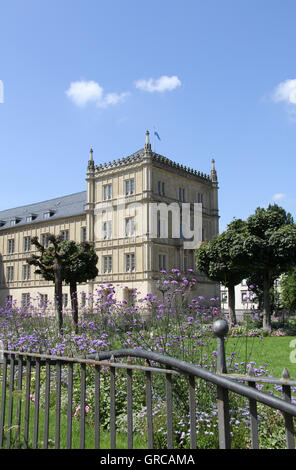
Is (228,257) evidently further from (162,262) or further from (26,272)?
(26,272)

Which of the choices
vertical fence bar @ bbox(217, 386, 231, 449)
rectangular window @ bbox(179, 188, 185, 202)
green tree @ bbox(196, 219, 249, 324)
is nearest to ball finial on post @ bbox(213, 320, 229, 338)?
vertical fence bar @ bbox(217, 386, 231, 449)

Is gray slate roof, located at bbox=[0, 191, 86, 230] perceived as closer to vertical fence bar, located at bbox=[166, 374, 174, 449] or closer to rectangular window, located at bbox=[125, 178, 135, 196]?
rectangular window, located at bbox=[125, 178, 135, 196]

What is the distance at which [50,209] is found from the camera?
47656 millimetres

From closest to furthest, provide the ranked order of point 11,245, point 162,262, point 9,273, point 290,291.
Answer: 1. point 290,291
2. point 162,262
3. point 9,273
4. point 11,245

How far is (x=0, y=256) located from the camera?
167 ft

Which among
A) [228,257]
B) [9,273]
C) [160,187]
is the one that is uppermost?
[160,187]

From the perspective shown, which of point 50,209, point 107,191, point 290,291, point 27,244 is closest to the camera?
point 290,291

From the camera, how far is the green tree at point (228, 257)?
25.1 m

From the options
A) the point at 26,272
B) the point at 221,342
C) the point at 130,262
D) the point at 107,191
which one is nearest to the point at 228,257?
the point at 130,262

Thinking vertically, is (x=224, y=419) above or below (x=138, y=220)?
below

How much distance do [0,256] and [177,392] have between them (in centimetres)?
4967

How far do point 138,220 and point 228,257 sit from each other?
512 inches

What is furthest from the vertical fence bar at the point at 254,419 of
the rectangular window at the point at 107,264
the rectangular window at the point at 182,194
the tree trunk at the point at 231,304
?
the rectangular window at the point at 182,194
